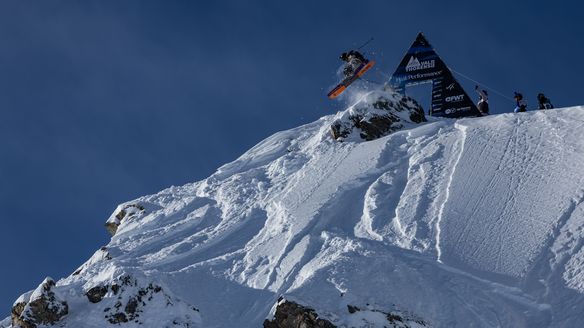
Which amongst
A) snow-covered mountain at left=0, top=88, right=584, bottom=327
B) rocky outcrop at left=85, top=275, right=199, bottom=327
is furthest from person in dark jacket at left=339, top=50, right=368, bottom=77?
rocky outcrop at left=85, top=275, right=199, bottom=327

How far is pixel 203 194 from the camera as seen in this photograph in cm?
3297

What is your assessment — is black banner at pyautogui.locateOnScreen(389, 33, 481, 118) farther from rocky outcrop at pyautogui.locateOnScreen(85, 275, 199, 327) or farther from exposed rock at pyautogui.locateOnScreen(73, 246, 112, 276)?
rocky outcrop at pyautogui.locateOnScreen(85, 275, 199, 327)

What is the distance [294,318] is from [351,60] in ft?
69.6

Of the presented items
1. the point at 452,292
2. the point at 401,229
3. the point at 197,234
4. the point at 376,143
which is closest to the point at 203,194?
the point at 197,234

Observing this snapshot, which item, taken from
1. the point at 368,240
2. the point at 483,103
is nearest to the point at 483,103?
the point at 483,103

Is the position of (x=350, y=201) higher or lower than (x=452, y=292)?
higher

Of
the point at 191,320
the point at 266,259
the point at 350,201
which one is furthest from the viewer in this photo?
the point at 350,201

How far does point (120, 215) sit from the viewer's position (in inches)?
1331

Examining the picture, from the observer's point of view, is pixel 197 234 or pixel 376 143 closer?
pixel 197 234

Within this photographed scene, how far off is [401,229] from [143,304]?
7726mm

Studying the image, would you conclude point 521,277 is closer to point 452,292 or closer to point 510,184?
point 452,292

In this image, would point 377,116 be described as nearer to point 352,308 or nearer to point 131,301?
point 352,308

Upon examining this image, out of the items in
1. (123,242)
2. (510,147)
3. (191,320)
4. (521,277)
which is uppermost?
(123,242)

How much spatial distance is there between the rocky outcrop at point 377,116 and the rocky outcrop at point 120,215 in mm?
7756
